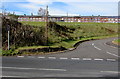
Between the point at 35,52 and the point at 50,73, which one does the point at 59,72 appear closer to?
the point at 50,73

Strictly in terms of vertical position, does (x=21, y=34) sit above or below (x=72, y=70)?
above

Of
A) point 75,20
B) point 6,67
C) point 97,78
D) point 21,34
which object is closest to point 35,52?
point 21,34

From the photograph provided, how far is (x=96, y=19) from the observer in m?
64.9

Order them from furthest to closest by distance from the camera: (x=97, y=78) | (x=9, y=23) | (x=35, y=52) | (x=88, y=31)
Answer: (x=88, y=31)
(x=9, y=23)
(x=35, y=52)
(x=97, y=78)

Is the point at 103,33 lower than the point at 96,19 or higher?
lower

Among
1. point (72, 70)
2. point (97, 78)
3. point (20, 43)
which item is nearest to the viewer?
point (97, 78)

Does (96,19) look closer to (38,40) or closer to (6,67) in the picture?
(38,40)

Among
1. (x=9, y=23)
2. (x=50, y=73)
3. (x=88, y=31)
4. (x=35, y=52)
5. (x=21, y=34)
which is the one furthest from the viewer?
(x=88, y=31)

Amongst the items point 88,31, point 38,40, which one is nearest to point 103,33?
point 88,31

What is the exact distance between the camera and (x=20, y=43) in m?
16.8

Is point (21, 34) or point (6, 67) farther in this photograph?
point (21, 34)

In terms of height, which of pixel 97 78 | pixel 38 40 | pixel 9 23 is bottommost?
pixel 97 78

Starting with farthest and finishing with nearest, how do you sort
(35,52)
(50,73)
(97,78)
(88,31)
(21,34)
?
(88,31) < (21,34) < (35,52) < (50,73) < (97,78)

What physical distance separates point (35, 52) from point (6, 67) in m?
5.15
